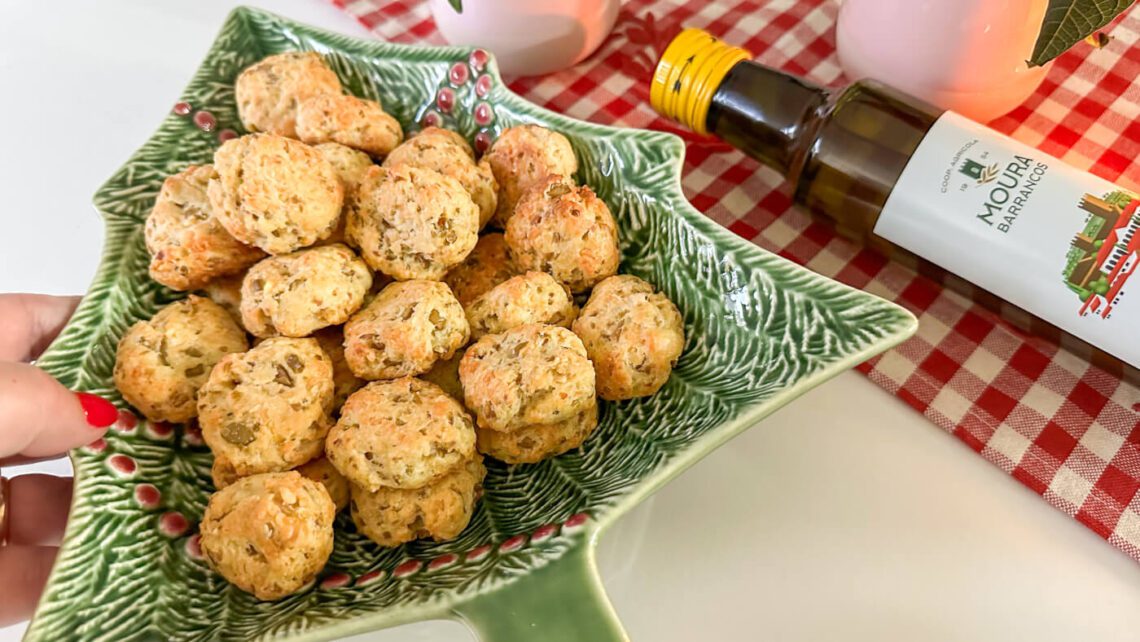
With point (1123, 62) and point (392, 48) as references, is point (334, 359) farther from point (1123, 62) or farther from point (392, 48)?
point (1123, 62)

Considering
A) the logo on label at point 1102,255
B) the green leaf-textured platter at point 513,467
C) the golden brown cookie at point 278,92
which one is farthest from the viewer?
the golden brown cookie at point 278,92

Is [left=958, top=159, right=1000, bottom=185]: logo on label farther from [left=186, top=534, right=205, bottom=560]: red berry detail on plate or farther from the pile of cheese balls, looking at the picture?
[left=186, top=534, right=205, bottom=560]: red berry detail on plate

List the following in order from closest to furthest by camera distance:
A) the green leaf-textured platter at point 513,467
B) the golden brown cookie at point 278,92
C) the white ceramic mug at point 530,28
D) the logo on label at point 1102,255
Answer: the green leaf-textured platter at point 513,467
the logo on label at point 1102,255
the golden brown cookie at point 278,92
the white ceramic mug at point 530,28

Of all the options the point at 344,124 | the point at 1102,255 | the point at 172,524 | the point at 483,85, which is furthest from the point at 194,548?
the point at 1102,255

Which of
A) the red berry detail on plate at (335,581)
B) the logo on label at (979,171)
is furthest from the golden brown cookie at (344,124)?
the logo on label at (979,171)

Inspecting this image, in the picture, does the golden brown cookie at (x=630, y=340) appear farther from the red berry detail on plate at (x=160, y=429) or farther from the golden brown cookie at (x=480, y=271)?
the red berry detail on plate at (x=160, y=429)

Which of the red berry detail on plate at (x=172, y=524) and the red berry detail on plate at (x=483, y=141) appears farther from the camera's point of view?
the red berry detail on plate at (x=483, y=141)

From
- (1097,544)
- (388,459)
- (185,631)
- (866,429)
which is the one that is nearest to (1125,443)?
(1097,544)

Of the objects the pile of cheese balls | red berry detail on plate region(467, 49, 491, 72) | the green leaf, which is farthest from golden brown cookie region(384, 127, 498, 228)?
the green leaf
